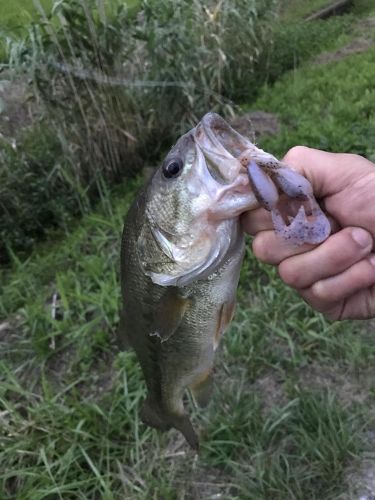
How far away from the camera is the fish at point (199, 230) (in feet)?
3.67

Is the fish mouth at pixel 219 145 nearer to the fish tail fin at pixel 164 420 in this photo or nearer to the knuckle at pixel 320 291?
the knuckle at pixel 320 291

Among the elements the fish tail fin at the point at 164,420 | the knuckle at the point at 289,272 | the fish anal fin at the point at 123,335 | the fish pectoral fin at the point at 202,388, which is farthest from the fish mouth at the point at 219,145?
the fish tail fin at the point at 164,420

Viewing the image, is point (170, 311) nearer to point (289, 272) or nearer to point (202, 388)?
point (289, 272)

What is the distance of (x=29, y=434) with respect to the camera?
2641 mm

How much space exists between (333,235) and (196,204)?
321 mm

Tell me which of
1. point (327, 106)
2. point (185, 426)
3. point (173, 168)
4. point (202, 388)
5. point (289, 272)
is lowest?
point (327, 106)

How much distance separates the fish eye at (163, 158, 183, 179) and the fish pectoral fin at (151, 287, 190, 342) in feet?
0.98

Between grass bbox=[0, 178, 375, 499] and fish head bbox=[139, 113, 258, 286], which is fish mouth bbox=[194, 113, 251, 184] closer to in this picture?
fish head bbox=[139, 113, 258, 286]

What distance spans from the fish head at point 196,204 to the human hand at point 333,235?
0.10 metres

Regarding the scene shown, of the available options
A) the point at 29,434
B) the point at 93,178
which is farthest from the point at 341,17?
the point at 29,434

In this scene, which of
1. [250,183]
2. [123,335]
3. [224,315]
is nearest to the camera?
[250,183]

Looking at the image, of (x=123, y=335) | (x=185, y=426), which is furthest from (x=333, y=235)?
(x=185, y=426)

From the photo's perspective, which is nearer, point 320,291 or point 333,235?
point 333,235

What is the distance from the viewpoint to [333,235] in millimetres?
1221
